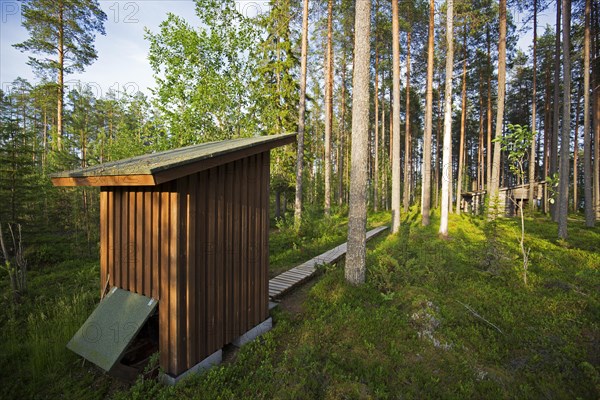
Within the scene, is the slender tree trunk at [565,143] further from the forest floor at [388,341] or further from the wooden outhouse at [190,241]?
the wooden outhouse at [190,241]

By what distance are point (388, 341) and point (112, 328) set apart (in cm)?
442

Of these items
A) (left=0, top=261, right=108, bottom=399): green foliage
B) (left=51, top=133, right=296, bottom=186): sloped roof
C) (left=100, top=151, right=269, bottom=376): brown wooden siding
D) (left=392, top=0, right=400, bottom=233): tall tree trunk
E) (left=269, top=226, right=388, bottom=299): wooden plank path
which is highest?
(left=392, top=0, right=400, bottom=233): tall tree trunk

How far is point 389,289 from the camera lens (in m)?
6.03

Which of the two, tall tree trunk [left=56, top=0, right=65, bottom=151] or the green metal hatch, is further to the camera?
tall tree trunk [left=56, top=0, right=65, bottom=151]


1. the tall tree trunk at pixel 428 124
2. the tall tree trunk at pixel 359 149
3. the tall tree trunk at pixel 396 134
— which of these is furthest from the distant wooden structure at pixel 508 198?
the tall tree trunk at pixel 359 149

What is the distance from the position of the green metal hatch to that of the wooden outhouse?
0.05m

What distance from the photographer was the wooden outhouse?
3482 mm

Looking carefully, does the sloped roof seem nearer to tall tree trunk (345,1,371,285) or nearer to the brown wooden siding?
the brown wooden siding

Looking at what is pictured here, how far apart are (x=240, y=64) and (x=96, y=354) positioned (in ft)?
43.0

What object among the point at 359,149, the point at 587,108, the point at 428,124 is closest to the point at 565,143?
the point at 587,108

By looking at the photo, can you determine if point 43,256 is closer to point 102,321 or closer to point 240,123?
point 102,321

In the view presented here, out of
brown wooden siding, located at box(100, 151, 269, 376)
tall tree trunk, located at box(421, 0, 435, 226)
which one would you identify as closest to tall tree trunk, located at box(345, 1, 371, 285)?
brown wooden siding, located at box(100, 151, 269, 376)

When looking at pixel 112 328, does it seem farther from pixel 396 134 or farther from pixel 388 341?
pixel 396 134

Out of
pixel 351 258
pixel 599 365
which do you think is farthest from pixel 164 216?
pixel 599 365
